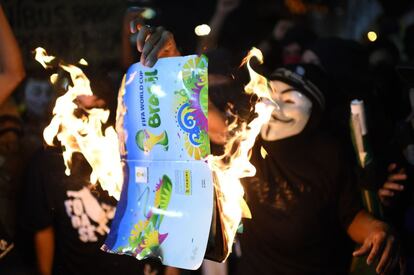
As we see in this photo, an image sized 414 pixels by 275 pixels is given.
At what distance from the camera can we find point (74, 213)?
3.01 metres

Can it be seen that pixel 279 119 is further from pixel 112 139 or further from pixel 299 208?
pixel 112 139

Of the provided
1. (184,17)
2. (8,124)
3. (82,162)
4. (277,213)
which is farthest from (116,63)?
(277,213)

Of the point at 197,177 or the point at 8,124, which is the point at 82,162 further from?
the point at 197,177

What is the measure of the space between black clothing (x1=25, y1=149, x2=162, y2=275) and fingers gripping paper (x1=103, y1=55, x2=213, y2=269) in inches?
26.5

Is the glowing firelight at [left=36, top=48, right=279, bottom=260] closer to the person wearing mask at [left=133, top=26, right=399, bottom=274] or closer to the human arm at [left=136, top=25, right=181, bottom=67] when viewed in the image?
the human arm at [left=136, top=25, right=181, bottom=67]

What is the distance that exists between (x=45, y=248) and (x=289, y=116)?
1.63m

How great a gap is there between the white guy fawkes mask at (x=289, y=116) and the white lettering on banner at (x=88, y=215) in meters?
1.02

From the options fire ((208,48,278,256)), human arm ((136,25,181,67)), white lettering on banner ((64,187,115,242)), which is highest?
human arm ((136,25,181,67))

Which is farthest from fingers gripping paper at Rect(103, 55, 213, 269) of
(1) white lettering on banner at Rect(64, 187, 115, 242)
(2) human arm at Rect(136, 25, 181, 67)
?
(1) white lettering on banner at Rect(64, 187, 115, 242)

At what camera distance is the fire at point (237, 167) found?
7.06 feet

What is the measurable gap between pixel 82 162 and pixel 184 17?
124 inches

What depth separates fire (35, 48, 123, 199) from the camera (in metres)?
2.44

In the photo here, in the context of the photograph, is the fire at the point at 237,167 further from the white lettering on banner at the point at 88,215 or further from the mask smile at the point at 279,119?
the white lettering on banner at the point at 88,215

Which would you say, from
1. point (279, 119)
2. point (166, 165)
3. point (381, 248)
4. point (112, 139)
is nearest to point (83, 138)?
point (112, 139)
